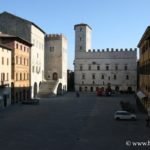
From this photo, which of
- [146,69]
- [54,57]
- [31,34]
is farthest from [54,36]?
[146,69]

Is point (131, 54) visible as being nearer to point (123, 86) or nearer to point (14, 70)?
point (123, 86)

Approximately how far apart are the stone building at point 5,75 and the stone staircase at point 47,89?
18878 millimetres

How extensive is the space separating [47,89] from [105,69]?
2417 centimetres

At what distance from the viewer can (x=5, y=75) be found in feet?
162

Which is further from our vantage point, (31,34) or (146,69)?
(31,34)

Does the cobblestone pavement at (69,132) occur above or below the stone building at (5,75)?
below

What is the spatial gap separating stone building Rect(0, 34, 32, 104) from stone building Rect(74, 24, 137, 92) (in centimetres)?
3060

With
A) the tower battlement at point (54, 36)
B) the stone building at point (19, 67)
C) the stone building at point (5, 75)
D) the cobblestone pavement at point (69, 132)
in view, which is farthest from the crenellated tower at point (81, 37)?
the cobblestone pavement at point (69, 132)

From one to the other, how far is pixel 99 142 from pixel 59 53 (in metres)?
60.7

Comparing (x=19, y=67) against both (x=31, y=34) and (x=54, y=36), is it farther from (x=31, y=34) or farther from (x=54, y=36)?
(x=54, y=36)

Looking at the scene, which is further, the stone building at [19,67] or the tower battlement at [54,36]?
the tower battlement at [54,36]

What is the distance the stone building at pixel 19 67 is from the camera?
54.0m

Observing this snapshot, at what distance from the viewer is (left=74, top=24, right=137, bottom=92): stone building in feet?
298

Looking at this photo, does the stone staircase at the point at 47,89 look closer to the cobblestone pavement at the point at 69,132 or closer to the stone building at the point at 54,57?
the stone building at the point at 54,57
